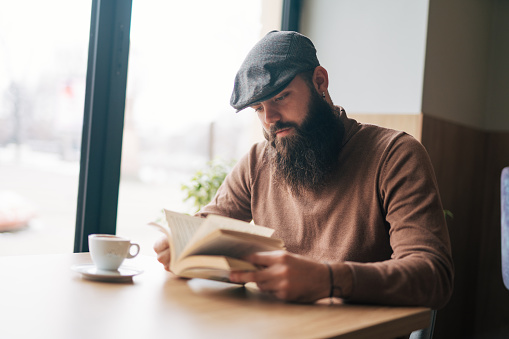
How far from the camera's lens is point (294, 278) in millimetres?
1137

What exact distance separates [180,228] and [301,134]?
23.2 inches

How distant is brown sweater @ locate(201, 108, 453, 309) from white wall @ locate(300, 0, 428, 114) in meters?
1.45

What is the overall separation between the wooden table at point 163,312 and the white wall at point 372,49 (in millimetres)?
2135

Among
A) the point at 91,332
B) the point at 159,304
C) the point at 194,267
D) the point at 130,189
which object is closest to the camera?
the point at 91,332

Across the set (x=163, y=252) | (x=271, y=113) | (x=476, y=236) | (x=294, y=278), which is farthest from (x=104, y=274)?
(x=476, y=236)

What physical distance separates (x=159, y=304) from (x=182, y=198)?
A: 6.72ft

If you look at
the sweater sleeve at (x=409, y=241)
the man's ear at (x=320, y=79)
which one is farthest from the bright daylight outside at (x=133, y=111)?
the sweater sleeve at (x=409, y=241)

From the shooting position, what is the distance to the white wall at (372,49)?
122 inches

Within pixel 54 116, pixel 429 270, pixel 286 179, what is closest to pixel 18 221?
pixel 54 116

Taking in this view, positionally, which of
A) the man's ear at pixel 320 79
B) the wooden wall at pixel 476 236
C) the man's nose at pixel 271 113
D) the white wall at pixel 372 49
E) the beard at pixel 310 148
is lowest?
the wooden wall at pixel 476 236

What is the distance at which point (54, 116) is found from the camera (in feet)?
7.72

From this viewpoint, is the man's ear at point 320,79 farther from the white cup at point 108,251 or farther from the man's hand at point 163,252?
the white cup at point 108,251

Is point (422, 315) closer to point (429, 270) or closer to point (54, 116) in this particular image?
point (429, 270)

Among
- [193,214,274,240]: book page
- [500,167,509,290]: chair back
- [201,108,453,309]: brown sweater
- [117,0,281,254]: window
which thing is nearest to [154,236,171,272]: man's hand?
[193,214,274,240]: book page
